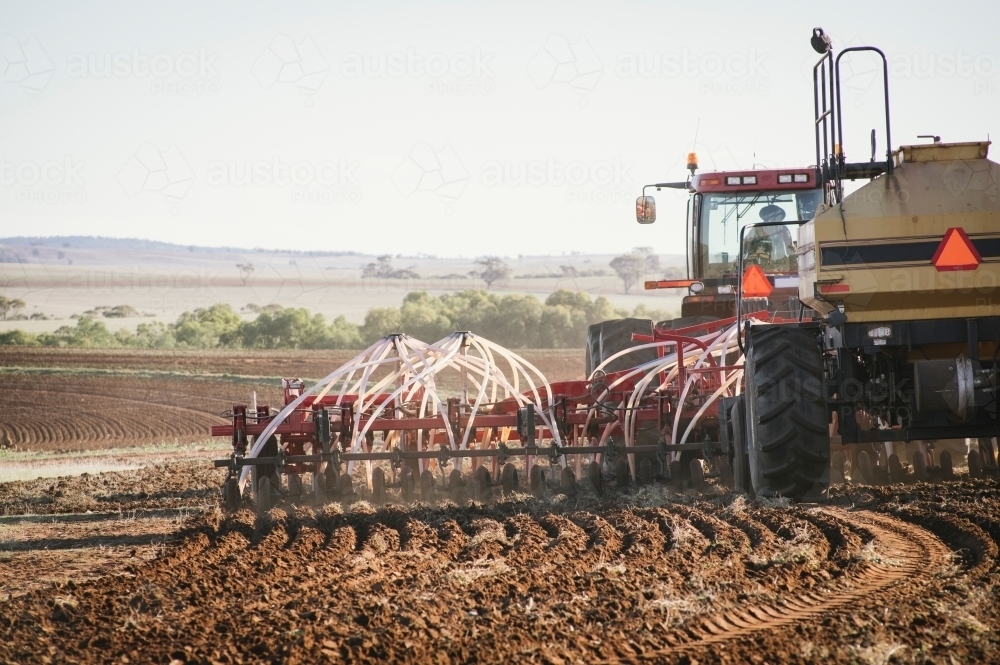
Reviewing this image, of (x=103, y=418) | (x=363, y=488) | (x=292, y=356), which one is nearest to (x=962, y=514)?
(x=363, y=488)

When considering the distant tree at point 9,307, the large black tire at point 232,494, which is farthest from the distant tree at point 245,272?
the large black tire at point 232,494

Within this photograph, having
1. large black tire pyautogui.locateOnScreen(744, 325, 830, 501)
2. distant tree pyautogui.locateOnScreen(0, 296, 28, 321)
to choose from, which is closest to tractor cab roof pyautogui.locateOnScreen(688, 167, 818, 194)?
large black tire pyautogui.locateOnScreen(744, 325, 830, 501)

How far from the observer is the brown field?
484 cm

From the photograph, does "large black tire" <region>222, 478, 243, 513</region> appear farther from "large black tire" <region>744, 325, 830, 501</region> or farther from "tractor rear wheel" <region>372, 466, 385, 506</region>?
"large black tire" <region>744, 325, 830, 501</region>

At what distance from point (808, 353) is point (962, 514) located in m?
1.37

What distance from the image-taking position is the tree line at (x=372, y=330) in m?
47.7

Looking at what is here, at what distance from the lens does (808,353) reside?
25.7ft

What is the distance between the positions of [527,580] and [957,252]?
331 centimetres

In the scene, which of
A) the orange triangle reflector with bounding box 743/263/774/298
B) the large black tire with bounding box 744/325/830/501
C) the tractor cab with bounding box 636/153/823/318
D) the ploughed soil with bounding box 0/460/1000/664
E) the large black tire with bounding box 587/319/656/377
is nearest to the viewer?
the ploughed soil with bounding box 0/460/1000/664

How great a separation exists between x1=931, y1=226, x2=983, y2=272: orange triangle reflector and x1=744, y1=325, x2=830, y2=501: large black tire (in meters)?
1.04

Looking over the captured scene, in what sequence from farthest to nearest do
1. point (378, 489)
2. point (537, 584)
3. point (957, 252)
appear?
point (378, 489) → point (957, 252) → point (537, 584)

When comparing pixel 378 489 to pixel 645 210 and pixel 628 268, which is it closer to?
pixel 645 210

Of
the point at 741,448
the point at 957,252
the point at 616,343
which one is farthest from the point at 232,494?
the point at 957,252

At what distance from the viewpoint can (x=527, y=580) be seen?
6.05 metres
